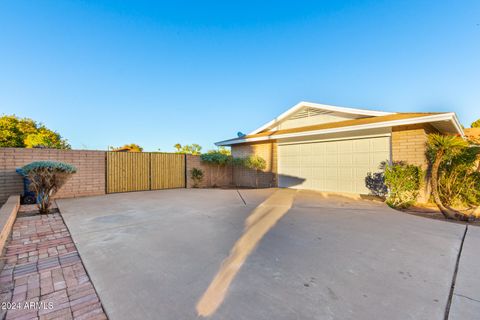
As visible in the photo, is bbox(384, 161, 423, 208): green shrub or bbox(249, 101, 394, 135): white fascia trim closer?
bbox(384, 161, 423, 208): green shrub

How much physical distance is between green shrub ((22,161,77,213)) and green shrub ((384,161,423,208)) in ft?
31.3

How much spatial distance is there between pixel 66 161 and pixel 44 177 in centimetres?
314

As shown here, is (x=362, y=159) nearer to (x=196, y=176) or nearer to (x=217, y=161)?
(x=217, y=161)

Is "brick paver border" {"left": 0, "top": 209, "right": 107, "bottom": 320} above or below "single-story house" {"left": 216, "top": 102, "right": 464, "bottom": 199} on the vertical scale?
below

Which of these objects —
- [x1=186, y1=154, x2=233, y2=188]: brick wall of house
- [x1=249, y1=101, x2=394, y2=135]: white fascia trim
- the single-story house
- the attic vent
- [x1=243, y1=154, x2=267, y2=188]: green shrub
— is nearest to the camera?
the single-story house

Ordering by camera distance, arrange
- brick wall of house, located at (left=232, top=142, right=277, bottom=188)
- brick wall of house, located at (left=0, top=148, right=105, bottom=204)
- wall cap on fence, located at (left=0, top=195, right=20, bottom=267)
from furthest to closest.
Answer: brick wall of house, located at (left=232, top=142, right=277, bottom=188)
brick wall of house, located at (left=0, top=148, right=105, bottom=204)
wall cap on fence, located at (left=0, top=195, right=20, bottom=267)

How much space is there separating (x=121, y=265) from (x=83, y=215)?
339cm

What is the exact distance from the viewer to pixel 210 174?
11766 millimetres

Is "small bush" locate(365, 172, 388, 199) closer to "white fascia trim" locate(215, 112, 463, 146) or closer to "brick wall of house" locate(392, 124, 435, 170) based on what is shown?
"brick wall of house" locate(392, 124, 435, 170)

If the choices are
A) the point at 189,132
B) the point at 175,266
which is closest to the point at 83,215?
the point at 175,266

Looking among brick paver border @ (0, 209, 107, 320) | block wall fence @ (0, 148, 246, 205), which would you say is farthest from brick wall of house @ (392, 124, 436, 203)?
block wall fence @ (0, 148, 246, 205)

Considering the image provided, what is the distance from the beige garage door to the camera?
7656 millimetres

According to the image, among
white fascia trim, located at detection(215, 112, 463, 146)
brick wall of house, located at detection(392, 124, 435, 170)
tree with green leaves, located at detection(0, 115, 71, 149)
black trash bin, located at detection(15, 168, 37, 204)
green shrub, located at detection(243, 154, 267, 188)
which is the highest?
tree with green leaves, located at detection(0, 115, 71, 149)

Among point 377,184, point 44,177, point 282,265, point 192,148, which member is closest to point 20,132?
point 192,148
